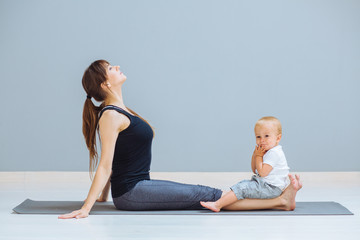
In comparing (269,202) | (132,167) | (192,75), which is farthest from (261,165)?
(192,75)

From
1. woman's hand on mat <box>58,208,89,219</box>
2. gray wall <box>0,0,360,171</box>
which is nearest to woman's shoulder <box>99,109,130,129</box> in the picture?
woman's hand on mat <box>58,208,89,219</box>

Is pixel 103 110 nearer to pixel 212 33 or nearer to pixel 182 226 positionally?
pixel 182 226

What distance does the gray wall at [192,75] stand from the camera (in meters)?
4.99

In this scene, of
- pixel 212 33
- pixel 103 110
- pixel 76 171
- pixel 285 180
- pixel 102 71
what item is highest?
pixel 212 33

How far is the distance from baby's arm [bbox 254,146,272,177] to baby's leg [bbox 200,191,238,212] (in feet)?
0.65

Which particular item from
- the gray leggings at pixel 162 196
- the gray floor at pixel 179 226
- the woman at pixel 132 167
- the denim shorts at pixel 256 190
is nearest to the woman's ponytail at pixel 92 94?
the woman at pixel 132 167

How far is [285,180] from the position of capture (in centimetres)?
305

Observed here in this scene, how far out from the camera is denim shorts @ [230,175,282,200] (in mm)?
2982

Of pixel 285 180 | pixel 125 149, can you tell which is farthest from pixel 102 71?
pixel 285 180

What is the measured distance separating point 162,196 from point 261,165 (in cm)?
57

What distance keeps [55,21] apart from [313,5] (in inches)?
93.6

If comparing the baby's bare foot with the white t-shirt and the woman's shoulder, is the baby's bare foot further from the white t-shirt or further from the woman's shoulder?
the woman's shoulder

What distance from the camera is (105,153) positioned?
288 cm

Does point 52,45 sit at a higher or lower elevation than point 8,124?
higher
